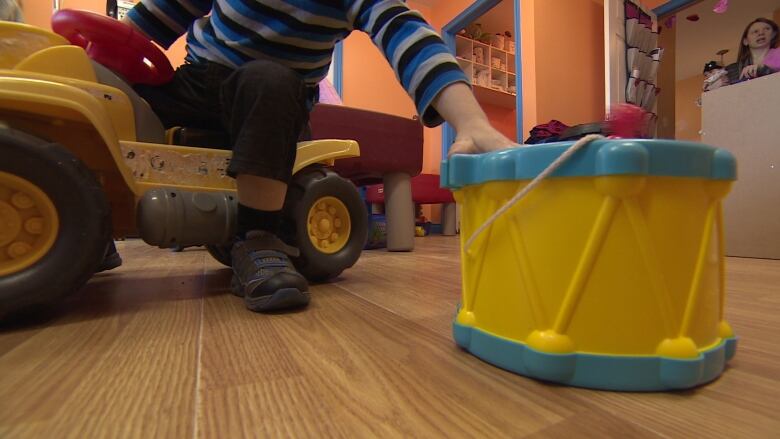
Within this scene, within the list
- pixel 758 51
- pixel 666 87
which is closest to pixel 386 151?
pixel 758 51

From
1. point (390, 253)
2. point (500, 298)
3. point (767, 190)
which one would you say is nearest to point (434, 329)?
point (500, 298)

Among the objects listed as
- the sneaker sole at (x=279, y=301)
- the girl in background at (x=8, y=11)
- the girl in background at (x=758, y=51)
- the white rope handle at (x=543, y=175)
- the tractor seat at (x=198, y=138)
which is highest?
the girl in background at (x=8, y=11)

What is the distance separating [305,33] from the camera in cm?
71

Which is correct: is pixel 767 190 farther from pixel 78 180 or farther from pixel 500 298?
pixel 78 180

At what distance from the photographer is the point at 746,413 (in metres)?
0.27

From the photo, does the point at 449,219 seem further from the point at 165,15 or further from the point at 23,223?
the point at 23,223

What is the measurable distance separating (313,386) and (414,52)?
405 millimetres

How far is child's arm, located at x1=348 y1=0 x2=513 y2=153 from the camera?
43cm

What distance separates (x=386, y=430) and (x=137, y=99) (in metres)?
0.68

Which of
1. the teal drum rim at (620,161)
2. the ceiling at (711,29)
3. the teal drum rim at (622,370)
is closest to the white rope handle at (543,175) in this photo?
the teal drum rim at (620,161)

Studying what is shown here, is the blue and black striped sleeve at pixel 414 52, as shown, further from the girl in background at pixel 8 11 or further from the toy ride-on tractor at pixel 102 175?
the girl in background at pixel 8 11

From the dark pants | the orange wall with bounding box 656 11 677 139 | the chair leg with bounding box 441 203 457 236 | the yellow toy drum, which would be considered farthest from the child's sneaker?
the orange wall with bounding box 656 11 677 139

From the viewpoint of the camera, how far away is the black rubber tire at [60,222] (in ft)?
1.55

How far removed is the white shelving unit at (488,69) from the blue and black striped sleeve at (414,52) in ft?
8.29
